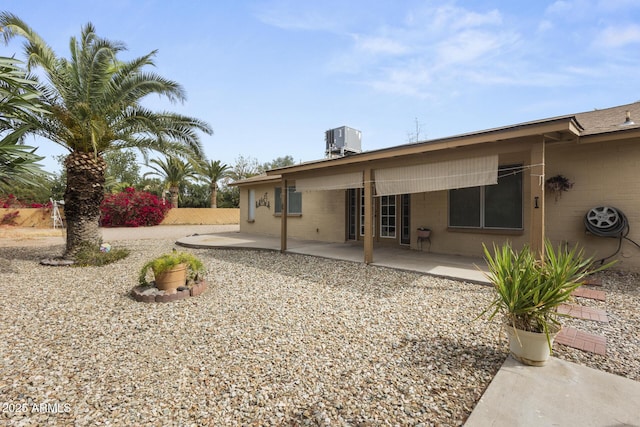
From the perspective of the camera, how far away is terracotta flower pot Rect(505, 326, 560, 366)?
7.94ft

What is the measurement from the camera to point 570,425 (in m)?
1.77

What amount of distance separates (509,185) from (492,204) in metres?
0.54

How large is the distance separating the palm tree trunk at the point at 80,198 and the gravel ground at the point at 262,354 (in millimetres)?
2220

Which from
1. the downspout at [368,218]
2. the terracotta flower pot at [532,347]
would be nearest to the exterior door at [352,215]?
the downspout at [368,218]

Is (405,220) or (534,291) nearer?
(534,291)

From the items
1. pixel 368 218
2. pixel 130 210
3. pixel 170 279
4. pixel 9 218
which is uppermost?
pixel 130 210

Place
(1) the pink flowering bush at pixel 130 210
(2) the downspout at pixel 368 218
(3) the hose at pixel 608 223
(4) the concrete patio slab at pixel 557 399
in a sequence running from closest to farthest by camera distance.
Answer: (4) the concrete patio slab at pixel 557 399, (3) the hose at pixel 608 223, (2) the downspout at pixel 368 218, (1) the pink flowering bush at pixel 130 210

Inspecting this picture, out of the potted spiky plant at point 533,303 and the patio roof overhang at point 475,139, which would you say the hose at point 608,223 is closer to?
the patio roof overhang at point 475,139

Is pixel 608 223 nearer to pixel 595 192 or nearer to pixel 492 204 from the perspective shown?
pixel 595 192

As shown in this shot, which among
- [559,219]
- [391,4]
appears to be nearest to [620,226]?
[559,219]

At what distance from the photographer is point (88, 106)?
21.7 ft

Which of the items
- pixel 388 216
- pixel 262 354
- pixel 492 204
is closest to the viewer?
pixel 262 354

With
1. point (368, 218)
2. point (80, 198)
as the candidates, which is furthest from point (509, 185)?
point (80, 198)

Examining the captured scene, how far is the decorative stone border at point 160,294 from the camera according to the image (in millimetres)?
4230
